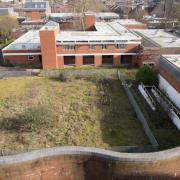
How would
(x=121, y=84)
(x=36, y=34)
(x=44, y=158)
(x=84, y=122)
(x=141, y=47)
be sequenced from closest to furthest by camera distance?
1. (x=44, y=158)
2. (x=84, y=122)
3. (x=121, y=84)
4. (x=141, y=47)
5. (x=36, y=34)

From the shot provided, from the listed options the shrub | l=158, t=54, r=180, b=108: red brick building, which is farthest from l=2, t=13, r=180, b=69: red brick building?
l=158, t=54, r=180, b=108: red brick building

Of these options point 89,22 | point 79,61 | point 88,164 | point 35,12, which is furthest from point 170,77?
point 35,12

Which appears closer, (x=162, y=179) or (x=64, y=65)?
(x=162, y=179)

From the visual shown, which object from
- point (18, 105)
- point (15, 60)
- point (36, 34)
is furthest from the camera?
point (36, 34)

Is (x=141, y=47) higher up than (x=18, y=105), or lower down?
higher up

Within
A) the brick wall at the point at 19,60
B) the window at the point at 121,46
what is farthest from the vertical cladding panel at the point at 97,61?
the brick wall at the point at 19,60

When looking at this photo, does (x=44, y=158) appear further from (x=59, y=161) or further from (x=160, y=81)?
(x=160, y=81)

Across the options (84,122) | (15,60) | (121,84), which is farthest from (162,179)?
(15,60)
